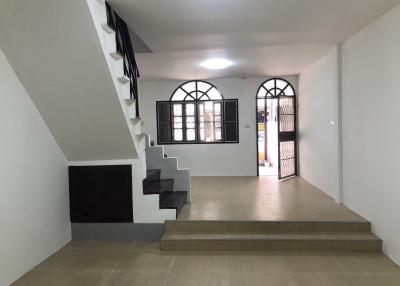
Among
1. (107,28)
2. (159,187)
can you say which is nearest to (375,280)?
(159,187)

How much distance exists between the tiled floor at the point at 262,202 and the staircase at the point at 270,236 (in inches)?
4.7

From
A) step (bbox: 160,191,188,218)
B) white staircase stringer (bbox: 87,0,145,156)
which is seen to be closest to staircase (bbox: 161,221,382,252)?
step (bbox: 160,191,188,218)

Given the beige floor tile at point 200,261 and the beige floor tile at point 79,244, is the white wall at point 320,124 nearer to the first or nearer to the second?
the beige floor tile at point 200,261

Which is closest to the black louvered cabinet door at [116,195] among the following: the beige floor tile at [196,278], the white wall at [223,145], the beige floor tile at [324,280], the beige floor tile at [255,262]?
the beige floor tile at [196,278]

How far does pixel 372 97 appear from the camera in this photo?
12.4 feet

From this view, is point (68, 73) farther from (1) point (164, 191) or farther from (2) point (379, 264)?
(2) point (379, 264)

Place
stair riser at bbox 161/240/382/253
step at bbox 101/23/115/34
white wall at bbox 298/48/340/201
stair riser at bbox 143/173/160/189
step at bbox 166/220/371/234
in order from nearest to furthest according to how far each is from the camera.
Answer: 1. step at bbox 101/23/115/34
2. stair riser at bbox 161/240/382/253
3. step at bbox 166/220/371/234
4. stair riser at bbox 143/173/160/189
5. white wall at bbox 298/48/340/201

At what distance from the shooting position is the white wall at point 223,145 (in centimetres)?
776

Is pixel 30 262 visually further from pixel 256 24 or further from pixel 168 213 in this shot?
pixel 256 24

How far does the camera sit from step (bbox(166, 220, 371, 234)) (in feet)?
12.8

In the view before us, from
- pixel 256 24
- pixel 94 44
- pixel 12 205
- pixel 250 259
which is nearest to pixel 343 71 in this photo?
pixel 256 24

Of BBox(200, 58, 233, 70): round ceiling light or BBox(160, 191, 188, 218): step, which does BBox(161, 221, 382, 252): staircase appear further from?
BBox(200, 58, 233, 70): round ceiling light

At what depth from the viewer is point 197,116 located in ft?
25.8

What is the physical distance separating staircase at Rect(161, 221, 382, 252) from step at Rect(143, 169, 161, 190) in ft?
2.27
